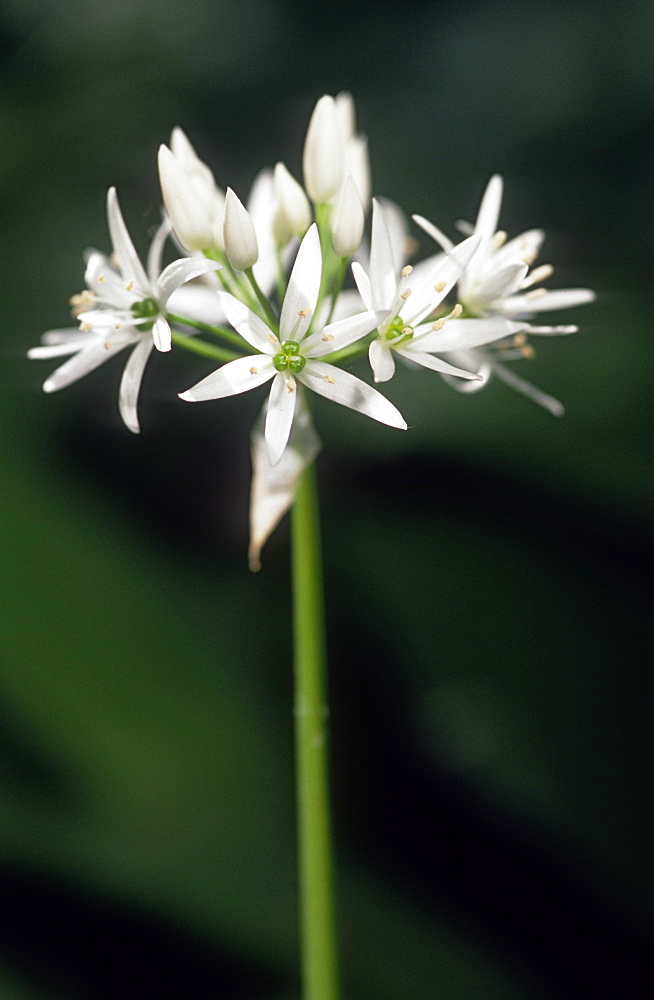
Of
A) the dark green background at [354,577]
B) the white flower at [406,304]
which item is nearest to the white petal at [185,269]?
the white flower at [406,304]

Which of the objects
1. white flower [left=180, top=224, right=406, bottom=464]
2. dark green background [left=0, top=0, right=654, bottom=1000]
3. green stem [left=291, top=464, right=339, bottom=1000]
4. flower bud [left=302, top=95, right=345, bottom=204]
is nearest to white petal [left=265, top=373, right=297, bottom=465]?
white flower [left=180, top=224, right=406, bottom=464]

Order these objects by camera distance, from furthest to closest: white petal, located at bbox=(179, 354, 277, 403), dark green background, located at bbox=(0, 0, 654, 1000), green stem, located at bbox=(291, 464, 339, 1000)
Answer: dark green background, located at bbox=(0, 0, 654, 1000), green stem, located at bbox=(291, 464, 339, 1000), white petal, located at bbox=(179, 354, 277, 403)

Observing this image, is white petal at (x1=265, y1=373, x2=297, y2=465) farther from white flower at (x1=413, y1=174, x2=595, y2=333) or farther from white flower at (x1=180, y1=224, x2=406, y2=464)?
white flower at (x1=413, y1=174, x2=595, y2=333)

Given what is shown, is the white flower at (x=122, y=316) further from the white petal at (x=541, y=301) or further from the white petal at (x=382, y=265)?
the white petal at (x=541, y=301)

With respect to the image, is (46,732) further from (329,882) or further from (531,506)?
(531,506)

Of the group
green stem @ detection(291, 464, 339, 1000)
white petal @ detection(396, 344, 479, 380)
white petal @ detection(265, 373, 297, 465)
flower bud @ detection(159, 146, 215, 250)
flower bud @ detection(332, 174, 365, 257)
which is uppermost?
flower bud @ detection(332, 174, 365, 257)

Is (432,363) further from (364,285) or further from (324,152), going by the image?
(324,152)
